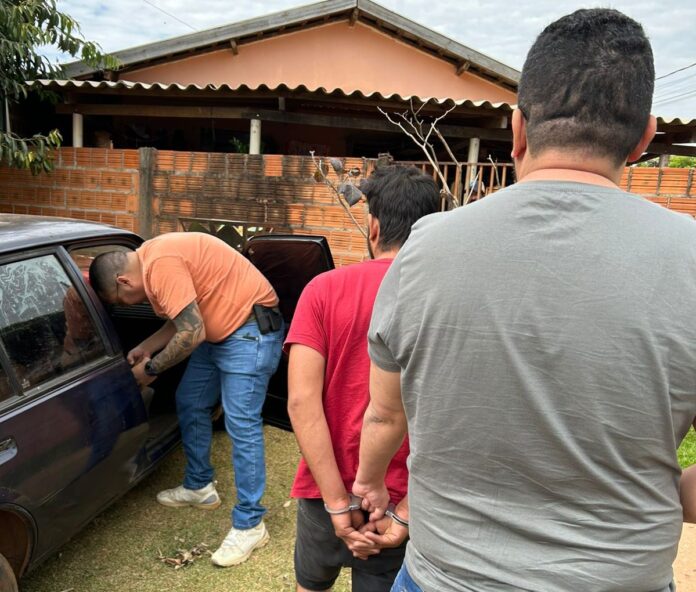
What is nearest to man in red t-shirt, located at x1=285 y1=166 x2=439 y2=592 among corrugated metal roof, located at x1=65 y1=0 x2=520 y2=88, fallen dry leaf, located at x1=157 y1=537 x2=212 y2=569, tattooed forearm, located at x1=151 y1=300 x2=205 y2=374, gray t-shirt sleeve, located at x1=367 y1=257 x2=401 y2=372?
gray t-shirt sleeve, located at x1=367 y1=257 x2=401 y2=372

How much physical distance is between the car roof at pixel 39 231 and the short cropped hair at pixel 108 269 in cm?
15

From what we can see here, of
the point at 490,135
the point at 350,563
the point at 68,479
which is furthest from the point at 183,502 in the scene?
the point at 490,135

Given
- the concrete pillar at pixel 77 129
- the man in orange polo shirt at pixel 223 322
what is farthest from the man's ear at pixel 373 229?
the concrete pillar at pixel 77 129

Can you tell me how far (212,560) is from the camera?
8.23 feet

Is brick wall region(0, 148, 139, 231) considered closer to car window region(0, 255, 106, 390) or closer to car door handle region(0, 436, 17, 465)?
car window region(0, 255, 106, 390)

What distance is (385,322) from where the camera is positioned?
98 cm

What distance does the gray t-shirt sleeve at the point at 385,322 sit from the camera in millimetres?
979

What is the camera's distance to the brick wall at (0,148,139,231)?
6012 millimetres

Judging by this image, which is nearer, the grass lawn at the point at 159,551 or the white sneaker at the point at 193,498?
the grass lawn at the point at 159,551

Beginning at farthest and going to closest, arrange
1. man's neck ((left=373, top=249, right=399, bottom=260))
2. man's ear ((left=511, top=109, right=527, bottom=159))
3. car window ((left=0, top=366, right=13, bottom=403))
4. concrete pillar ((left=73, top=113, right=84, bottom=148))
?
concrete pillar ((left=73, top=113, right=84, bottom=148))
car window ((left=0, top=366, right=13, bottom=403))
man's neck ((left=373, top=249, right=399, bottom=260))
man's ear ((left=511, top=109, right=527, bottom=159))

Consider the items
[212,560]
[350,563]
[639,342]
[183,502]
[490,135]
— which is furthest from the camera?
[490,135]

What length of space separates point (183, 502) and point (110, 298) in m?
1.25

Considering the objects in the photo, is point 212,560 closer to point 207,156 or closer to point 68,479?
point 68,479

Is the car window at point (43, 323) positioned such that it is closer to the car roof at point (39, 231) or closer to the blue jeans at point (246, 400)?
the car roof at point (39, 231)
